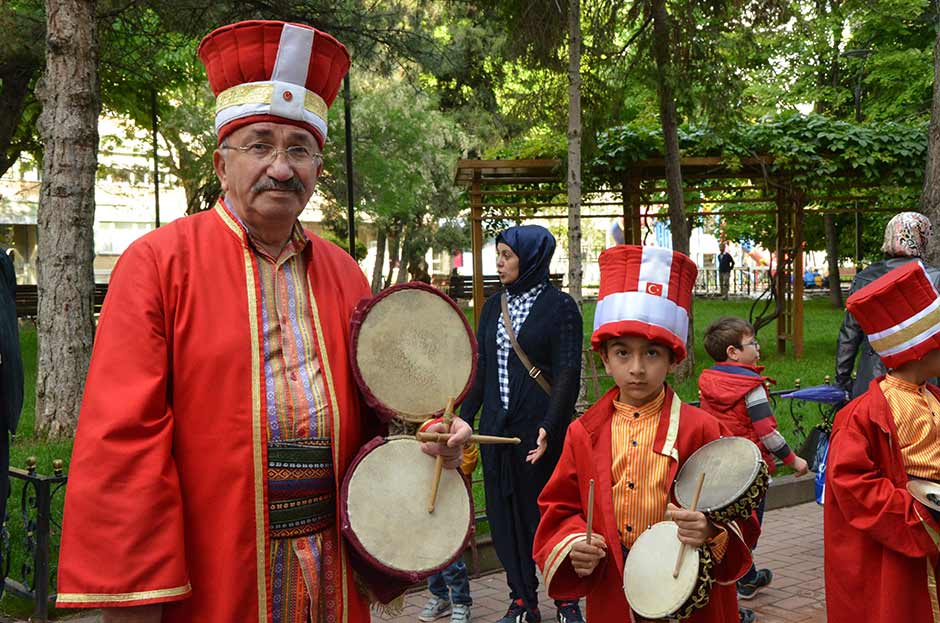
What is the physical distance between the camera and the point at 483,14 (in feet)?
39.3

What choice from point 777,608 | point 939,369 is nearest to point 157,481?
point 939,369


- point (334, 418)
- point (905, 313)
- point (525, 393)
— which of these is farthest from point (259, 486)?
point (525, 393)

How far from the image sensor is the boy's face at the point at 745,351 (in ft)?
16.9

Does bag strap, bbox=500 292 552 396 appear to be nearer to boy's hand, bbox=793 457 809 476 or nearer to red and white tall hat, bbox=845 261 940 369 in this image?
boy's hand, bbox=793 457 809 476

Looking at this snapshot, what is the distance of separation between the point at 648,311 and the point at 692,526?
74 centimetres

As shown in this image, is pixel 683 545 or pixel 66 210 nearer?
pixel 683 545

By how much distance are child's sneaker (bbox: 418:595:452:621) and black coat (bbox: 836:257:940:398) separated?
9.37 ft

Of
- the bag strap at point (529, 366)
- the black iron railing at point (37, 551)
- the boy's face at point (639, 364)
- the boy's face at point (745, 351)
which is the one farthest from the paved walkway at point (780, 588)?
the boy's face at point (639, 364)

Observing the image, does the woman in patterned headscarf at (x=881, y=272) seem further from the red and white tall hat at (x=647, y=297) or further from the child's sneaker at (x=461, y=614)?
the red and white tall hat at (x=647, y=297)

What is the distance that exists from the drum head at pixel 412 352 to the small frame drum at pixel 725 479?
82cm

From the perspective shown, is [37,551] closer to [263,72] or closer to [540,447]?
[540,447]

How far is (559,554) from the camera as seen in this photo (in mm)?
3066

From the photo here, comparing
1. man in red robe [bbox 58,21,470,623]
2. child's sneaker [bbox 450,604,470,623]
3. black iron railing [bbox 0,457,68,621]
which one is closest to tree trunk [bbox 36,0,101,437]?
black iron railing [bbox 0,457,68,621]

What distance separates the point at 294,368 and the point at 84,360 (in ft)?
23.1
